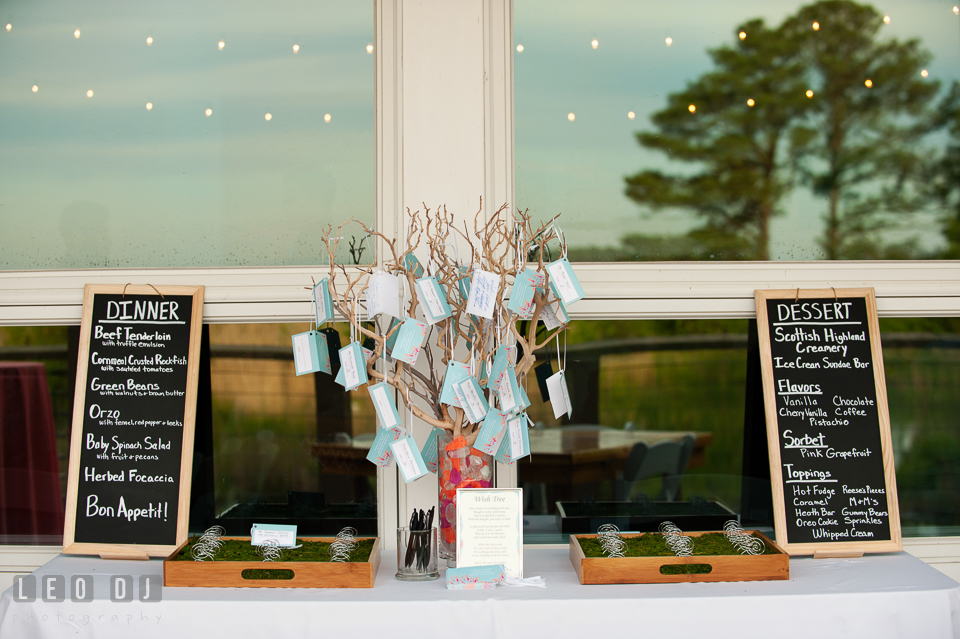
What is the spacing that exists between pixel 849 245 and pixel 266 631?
189cm

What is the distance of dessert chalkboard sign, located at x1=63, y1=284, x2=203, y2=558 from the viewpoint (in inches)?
72.4

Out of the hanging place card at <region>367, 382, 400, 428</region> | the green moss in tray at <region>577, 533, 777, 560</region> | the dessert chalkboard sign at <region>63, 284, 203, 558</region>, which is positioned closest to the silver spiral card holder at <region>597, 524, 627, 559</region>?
the green moss in tray at <region>577, 533, 777, 560</region>

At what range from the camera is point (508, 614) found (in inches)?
58.9

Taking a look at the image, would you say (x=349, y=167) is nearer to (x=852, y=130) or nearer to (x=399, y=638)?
(x=399, y=638)

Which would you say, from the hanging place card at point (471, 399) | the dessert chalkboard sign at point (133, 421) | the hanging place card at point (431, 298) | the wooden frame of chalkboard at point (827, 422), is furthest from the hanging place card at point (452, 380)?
the wooden frame of chalkboard at point (827, 422)

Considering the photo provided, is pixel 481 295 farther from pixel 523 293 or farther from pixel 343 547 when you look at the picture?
pixel 343 547

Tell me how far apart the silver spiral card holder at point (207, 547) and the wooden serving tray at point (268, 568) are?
31 mm

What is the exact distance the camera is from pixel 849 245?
2.07 meters

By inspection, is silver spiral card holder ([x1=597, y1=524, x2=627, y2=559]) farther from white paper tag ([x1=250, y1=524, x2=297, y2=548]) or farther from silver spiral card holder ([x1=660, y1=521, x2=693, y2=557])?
white paper tag ([x1=250, y1=524, x2=297, y2=548])

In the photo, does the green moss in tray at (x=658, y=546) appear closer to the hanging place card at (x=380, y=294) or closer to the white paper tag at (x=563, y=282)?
the white paper tag at (x=563, y=282)

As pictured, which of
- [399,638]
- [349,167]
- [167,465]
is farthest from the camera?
[349,167]

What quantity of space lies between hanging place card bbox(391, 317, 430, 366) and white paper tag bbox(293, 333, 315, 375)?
0.23 meters

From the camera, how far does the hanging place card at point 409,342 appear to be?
5.17 feet

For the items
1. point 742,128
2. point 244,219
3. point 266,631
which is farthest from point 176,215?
point 742,128
